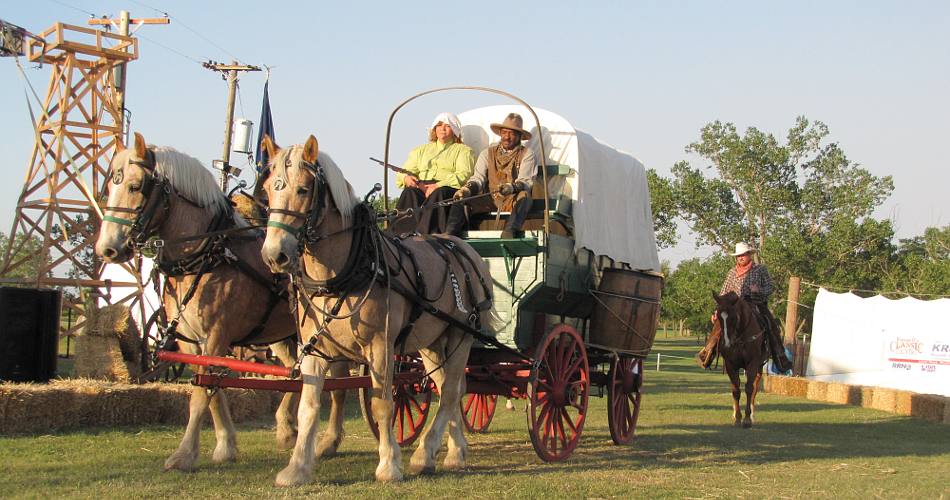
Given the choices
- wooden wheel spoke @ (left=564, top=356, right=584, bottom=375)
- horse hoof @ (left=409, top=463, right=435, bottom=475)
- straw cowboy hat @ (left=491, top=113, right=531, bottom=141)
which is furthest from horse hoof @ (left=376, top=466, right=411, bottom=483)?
straw cowboy hat @ (left=491, top=113, right=531, bottom=141)

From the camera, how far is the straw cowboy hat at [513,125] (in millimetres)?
9289

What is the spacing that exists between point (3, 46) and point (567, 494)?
590 inches

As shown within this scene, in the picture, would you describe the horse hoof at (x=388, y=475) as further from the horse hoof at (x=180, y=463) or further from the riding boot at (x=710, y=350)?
the riding boot at (x=710, y=350)

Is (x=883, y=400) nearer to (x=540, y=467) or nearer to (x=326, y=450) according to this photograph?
(x=540, y=467)

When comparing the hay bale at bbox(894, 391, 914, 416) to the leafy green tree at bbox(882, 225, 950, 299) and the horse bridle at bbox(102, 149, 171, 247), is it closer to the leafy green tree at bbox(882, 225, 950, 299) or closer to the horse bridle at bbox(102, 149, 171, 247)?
the horse bridle at bbox(102, 149, 171, 247)

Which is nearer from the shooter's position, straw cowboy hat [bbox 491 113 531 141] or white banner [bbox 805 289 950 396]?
straw cowboy hat [bbox 491 113 531 141]

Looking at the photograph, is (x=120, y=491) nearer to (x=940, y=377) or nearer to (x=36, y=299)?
(x=36, y=299)

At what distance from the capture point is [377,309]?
22.1ft

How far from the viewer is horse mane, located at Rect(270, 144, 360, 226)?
6.30 meters

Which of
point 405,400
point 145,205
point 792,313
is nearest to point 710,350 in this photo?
point 405,400

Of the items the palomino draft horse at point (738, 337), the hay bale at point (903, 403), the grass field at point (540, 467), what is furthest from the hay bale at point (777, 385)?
the grass field at point (540, 467)

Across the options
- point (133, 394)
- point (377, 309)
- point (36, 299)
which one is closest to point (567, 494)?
point (377, 309)

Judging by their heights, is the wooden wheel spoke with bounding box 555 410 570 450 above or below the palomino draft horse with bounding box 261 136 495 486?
below

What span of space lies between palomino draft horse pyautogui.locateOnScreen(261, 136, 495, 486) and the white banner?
49.5 feet
